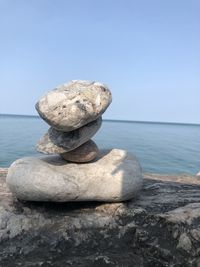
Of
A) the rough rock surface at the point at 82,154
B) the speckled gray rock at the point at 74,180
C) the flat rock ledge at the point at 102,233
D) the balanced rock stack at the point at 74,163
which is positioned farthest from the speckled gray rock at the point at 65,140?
the flat rock ledge at the point at 102,233

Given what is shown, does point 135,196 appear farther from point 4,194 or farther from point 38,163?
point 4,194

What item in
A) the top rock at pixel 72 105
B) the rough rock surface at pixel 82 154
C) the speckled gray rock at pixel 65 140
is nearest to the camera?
the top rock at pixel 72 105

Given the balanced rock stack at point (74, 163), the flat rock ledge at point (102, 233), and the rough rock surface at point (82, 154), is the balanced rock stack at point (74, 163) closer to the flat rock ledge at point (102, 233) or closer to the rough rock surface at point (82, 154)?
the rough rock surface at point (82, 154)

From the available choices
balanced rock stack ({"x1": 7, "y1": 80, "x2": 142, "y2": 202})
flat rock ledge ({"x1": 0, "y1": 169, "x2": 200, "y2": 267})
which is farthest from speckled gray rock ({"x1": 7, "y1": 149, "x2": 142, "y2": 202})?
flat rock ledge ({"x1": 0, "y1": 169, "x2": 200, "y2": 267})

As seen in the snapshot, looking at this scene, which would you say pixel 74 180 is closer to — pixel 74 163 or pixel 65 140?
pixel 74 163

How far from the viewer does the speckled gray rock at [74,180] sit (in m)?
7.42

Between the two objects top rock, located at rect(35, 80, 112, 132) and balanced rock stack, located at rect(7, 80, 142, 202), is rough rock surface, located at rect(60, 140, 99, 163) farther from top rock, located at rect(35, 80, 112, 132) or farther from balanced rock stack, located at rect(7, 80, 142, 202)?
top rock, located at rect(35, 80, 112, 132)

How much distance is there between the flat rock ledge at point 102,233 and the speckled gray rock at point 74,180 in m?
0.30

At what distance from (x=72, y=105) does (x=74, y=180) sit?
1484mm

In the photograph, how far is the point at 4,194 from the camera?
8.48 m

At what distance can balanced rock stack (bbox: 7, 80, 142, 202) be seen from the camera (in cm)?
738

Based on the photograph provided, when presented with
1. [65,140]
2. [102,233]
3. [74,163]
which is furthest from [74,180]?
[102,233]

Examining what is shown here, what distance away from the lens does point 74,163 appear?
823 cm

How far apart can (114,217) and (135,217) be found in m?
0.41
